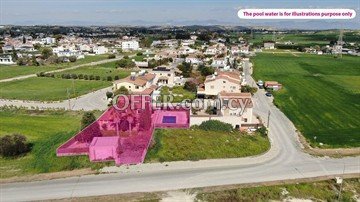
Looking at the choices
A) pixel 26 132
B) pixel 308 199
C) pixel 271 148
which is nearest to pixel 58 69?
pixel 26 132

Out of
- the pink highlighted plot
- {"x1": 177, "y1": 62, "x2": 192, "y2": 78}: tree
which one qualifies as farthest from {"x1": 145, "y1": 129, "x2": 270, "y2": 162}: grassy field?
{"x1": 177, "y1": 62, "x2": 192, "y2": 78}: tree

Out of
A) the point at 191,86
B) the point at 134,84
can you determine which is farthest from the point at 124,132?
the point at 191,86

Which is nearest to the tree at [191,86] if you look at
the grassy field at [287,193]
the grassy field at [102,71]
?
the grassy field at [102,71]

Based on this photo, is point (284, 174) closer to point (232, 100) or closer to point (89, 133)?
point (232, 100)

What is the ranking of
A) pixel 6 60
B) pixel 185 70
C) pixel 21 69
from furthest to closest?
pixel 6 60, pixel 21 69, pixel 185 70

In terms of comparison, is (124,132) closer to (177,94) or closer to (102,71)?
(177,94)
